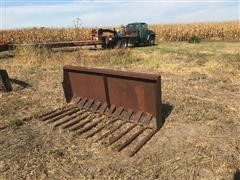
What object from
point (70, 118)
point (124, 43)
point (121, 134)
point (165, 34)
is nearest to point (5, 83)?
point (70, 118)

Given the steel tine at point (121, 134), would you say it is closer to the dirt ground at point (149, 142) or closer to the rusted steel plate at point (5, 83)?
the dirt ground at point (149, 142)

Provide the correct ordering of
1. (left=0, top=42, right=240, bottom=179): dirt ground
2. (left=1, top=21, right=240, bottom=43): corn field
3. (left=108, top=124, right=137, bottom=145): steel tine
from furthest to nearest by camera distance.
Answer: (left=1, top=21, right=240, bottom=43): corn field < (left=108, top=124, right=137, bottom=145): steel tine < (left=0, top=42, right=240, bottom=179): dirt ground

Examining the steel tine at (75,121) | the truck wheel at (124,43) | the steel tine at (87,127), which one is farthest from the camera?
the truck wheel at (124,43)

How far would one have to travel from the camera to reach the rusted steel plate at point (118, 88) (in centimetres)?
573

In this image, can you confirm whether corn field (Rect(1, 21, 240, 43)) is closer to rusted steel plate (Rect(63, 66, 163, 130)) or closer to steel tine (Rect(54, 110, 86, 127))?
rusted steel plate (Rect(63, 66, 163, 130))

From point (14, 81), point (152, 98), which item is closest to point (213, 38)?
point (14, 81)

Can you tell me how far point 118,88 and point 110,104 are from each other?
47 centimetres

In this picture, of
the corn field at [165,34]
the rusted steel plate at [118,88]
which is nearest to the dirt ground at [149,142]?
the rusted steel plate at [118,88]

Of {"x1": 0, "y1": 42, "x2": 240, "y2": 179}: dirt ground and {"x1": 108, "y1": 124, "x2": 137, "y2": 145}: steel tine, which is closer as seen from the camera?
{"x1": 0, "y1": 42, "x2": 240, "y2": 179}: dirt ground

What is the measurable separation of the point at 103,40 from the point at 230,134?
1449 cm

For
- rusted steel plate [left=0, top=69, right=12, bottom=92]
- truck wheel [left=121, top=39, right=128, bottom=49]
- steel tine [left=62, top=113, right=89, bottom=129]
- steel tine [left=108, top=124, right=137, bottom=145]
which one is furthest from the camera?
truck wheel [left=121, top=39, right=128, bottom=49]

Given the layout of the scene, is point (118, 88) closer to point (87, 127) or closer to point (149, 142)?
point (87, 127)

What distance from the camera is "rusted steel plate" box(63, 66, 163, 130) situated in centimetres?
573

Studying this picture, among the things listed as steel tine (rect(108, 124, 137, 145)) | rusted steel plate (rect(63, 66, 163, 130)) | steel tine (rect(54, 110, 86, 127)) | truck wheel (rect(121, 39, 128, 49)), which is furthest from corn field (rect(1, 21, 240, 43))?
steel tine (rect(108, 124, 137, 145))
